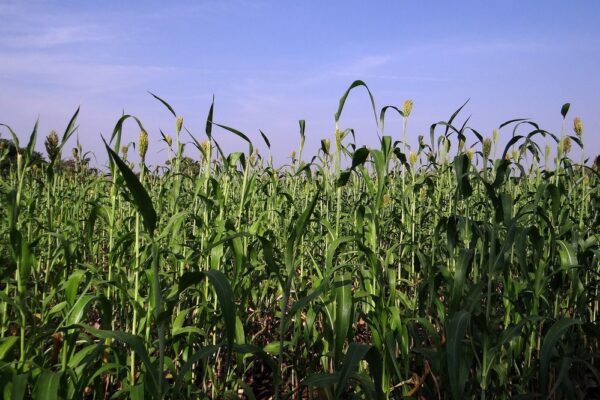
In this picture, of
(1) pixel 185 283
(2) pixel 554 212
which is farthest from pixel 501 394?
(1) pixel 185 283

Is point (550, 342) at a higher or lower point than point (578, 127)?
lower

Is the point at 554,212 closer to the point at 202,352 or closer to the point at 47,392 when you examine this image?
the point at 202,352

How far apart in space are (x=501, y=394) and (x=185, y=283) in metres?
1.56

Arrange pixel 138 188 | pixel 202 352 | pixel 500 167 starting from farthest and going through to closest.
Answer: pixel 500 167 → pixel 202 352 → pixel 138 188

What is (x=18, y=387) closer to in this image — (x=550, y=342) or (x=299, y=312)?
(x=299, y=312)

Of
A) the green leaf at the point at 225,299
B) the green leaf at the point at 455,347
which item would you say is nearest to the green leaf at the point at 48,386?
the green leaf at the point at 225,299

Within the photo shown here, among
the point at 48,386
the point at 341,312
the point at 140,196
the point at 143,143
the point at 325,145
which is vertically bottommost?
the point at 48,386

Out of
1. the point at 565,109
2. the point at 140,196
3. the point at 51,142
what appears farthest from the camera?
the point at 51,142

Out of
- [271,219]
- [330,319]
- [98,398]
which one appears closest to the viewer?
[98,398]

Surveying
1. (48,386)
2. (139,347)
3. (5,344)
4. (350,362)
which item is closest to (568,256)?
(350,362)

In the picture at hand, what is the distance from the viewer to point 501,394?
2.23m

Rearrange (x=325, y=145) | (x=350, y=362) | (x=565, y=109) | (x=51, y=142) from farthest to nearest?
1. (x=325, y=145)
2. (x=51, y=142)
3. (x=565, y=109)
4. (x=350, y=362)

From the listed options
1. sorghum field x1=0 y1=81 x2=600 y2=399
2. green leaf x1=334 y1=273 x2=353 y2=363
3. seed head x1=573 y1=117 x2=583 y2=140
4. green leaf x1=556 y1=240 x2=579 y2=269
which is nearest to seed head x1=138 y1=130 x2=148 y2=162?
sorghum field x1=0 y1=81 x2=600 y2=399

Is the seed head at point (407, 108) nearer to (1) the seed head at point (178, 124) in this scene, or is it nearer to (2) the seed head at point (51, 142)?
(1) the seed head at point (178, 124)
